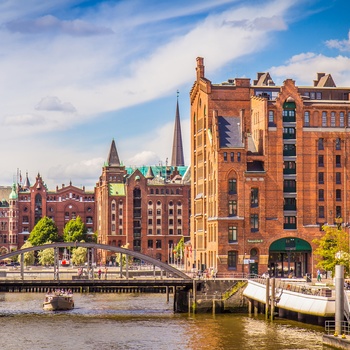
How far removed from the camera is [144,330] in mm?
90375

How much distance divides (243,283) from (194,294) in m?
5.37

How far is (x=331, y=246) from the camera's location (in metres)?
122

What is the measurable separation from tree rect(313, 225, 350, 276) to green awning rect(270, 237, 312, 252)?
330 centimetres

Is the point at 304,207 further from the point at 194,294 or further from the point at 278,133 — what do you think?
the point at 194,294

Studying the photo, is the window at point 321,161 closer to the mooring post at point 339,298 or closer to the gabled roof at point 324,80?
the gabled roof at point 324,80

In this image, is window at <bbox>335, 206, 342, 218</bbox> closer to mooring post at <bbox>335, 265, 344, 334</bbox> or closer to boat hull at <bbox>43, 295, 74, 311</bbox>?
boat hull at <bbox>43, 295, 74, 311</bbox>

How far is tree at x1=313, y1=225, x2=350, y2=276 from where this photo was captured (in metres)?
116

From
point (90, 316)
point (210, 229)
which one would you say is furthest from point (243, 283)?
point (210, 229)

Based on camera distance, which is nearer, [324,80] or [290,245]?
[290,245]

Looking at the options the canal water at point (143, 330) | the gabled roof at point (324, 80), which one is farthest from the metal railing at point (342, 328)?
the gabled roof at point (324, 80)

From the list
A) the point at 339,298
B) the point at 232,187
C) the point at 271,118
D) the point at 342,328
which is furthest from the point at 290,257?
the point at 339,298

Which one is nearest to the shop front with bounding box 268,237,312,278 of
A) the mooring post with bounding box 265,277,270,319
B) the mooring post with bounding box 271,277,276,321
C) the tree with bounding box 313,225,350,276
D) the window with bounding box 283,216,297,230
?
the window with bounding box 283,216,297,230

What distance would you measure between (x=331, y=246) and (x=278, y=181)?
1183 centimetres

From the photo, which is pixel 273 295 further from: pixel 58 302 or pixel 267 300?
pixel 58 302
